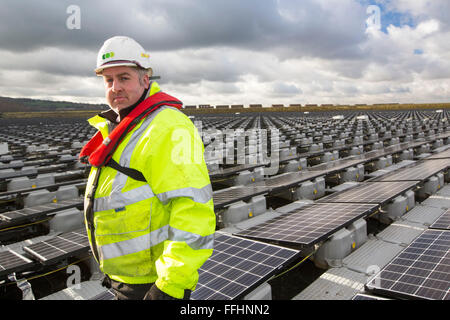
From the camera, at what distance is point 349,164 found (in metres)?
15.4

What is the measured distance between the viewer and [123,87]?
7.72ft

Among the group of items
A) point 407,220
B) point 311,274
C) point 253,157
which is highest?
point 253,157

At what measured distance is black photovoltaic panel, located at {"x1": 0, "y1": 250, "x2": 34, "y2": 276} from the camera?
541 cm

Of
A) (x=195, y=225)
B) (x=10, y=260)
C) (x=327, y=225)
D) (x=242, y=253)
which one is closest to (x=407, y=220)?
(x=327, y=225)

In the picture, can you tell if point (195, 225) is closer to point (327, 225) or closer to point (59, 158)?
point (327, 225)

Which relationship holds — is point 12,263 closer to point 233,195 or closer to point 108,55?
point 108,55

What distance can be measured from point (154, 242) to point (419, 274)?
13.4 feet

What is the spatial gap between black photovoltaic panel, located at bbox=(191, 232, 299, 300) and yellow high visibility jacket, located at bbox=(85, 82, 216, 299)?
1952 mm

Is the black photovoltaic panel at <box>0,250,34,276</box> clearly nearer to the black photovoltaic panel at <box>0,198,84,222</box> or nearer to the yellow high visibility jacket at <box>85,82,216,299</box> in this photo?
the black photovoltaic panel at <box>0,198,84,222</box>

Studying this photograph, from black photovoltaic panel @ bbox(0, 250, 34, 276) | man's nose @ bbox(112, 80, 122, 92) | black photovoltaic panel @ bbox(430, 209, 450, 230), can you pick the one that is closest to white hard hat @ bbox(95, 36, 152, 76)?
man's nose @ bbox(112, 80, 122, 92)

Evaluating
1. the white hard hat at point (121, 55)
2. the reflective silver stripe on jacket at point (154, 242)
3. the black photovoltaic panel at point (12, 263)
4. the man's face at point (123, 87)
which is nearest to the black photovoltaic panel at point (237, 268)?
the reflective silver stripe on jacket at point (154, 242)

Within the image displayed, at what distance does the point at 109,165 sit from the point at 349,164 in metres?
14.9

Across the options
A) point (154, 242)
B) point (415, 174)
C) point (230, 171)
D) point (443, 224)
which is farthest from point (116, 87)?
point (415, 174)
